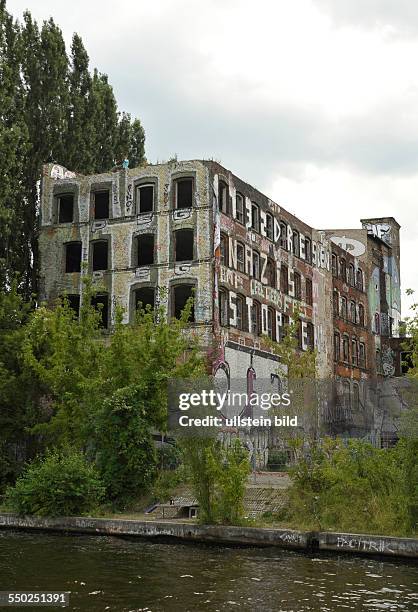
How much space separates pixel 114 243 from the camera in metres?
33.5

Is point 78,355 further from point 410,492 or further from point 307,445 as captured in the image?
point 410,492

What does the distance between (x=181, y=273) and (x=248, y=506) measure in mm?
14012

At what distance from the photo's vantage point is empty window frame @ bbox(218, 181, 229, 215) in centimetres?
3288

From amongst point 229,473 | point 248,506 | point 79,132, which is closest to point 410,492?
point 229,473

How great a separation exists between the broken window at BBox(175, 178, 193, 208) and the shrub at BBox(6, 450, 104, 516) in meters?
15.1

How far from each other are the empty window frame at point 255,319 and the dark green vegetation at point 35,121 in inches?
372

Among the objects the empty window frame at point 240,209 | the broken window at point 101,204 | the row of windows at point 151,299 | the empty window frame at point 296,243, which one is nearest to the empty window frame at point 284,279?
the empty window frame at point 296,243

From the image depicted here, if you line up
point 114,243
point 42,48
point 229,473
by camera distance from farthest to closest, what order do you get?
1. point 42,48
2. point 114,243
3. point 229,473

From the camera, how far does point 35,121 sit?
116ft

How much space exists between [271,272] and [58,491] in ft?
65.4

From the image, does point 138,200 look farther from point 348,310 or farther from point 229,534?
point 229,534

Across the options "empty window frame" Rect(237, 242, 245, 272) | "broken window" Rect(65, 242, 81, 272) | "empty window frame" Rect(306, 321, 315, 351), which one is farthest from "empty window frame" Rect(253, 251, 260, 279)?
"broken window" Rect(65, 242, 81, 272)

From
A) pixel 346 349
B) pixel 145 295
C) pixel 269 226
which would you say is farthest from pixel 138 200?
pixel 346 349

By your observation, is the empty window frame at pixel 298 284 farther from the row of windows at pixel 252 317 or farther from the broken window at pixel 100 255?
the broken window at pixel 100 255
